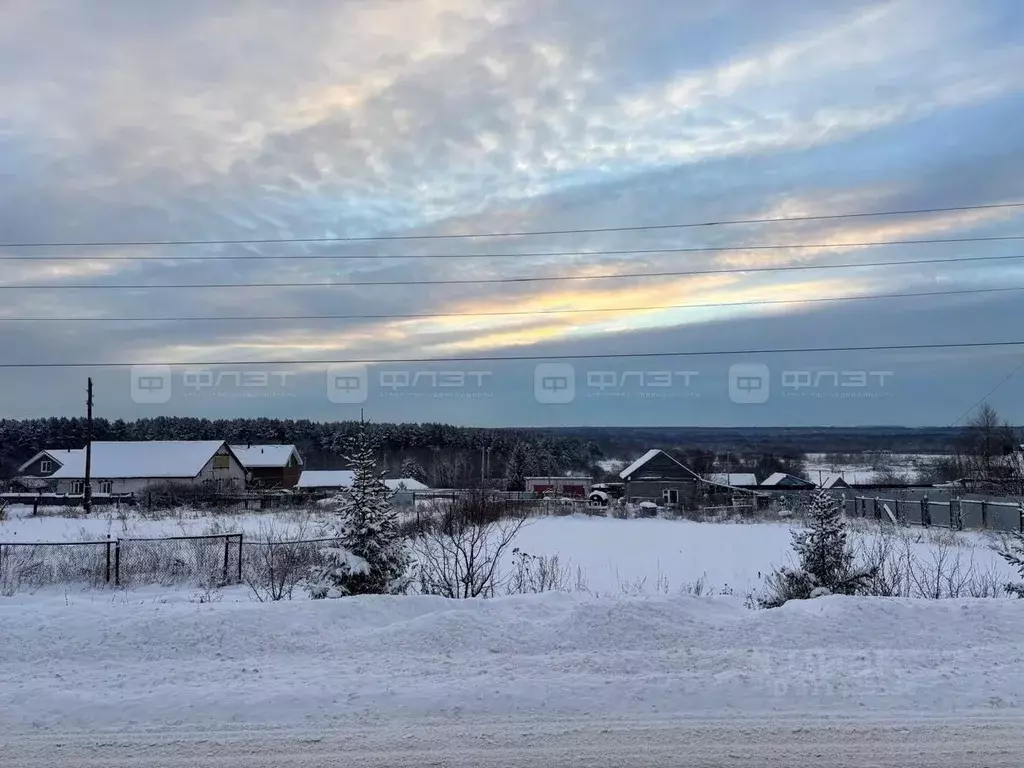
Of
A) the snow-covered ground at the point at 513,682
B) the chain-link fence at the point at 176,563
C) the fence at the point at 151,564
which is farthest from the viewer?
the chain-link fence at the point at 176,563

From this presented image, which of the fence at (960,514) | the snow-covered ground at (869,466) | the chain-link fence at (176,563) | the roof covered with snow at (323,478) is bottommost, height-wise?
the snow-covered ground at (869,466)

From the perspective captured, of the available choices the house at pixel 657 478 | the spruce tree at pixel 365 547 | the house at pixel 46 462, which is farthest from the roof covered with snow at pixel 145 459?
the spruce tree at pixel 365 547

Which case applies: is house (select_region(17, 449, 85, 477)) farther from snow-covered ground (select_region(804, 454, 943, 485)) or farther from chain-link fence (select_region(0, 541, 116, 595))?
snow-covered ground (select_region(804, 454, 943, 485))

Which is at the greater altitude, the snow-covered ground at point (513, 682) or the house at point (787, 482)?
the snow-covered ground at point (513, 682)

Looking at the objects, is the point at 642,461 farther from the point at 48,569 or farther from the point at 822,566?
the point at 48,569

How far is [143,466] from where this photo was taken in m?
61.4

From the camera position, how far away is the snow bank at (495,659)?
5.64m

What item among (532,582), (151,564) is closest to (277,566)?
(151,564)

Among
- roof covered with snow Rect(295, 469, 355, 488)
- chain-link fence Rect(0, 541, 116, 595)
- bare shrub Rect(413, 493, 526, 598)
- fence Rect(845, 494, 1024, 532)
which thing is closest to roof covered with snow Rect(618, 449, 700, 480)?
fence Rect(845, 494, 1024, 532)

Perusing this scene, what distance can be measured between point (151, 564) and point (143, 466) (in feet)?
169

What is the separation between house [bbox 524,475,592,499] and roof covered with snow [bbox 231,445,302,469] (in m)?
26.7

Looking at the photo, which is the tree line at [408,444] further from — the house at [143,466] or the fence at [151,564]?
the fence at [151,564]

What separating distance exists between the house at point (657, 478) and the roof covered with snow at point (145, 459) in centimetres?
3708

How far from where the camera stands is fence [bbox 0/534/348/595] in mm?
14297
